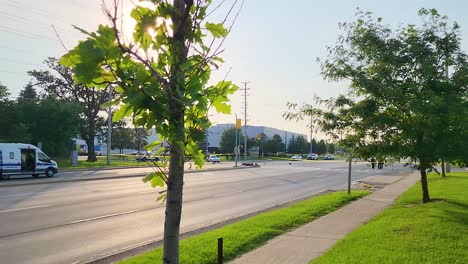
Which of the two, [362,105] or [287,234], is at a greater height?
[362,105]

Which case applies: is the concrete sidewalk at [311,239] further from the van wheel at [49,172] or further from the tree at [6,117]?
the tree at [6,117]

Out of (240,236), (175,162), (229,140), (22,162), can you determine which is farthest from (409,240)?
(229,140)

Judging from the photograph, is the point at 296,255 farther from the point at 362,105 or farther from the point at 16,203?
the point at 16,203

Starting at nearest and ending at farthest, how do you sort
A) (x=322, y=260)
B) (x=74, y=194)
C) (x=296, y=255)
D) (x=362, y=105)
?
(x=322, y=260) < (x=296, y=255) < (x=362, y=105) < (x=74, y=194)

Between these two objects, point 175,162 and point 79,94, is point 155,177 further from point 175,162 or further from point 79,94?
point 79,94

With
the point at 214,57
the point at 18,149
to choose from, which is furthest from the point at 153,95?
the point at 18,149

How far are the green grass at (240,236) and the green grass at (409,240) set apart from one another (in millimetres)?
1641

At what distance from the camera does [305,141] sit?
145125mm

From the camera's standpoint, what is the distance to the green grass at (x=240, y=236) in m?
7.93

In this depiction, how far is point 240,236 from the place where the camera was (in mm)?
9688

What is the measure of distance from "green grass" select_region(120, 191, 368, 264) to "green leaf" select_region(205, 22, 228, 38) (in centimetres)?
497

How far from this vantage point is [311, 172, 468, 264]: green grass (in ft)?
24.8

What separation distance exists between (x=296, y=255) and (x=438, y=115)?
23.8ft

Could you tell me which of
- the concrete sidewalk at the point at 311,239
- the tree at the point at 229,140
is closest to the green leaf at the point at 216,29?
the concrete sidewalk at the point at 311,239
